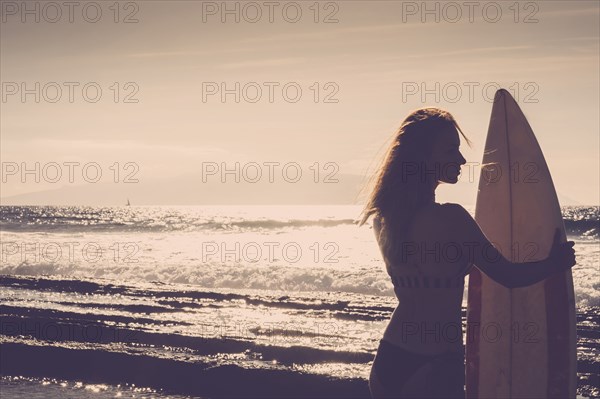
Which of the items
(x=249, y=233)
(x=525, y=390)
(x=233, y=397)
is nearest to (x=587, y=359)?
(x=233, y=397)

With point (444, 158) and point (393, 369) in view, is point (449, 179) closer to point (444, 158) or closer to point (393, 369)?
point (444, 158)

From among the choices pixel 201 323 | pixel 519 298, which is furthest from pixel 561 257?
pixel 201 323

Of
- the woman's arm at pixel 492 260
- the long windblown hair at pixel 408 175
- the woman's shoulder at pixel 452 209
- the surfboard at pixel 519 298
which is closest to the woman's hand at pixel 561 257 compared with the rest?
the woman's arm at pixel 492 260

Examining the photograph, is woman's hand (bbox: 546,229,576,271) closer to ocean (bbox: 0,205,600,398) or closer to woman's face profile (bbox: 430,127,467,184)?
woman's face profile (bbox: 430,127,467,184)

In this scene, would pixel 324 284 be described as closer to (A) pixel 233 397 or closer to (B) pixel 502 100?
(A) pixel 233 397

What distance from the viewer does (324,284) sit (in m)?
20.4

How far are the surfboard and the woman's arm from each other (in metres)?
1.52

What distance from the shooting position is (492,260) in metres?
2.68

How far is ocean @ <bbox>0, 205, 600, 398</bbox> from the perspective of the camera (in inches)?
343

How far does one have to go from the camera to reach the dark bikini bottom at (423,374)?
268 centimetres

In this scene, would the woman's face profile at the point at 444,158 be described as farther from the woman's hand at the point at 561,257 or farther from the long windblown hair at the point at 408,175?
the woman's hand at the point at 561,257

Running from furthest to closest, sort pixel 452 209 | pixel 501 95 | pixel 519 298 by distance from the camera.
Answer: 1. pixel 501 95
2. pixel 519 298
3. pixel 452 209

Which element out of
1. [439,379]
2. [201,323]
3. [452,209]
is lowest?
[201,323]

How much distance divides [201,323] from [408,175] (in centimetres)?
1092
